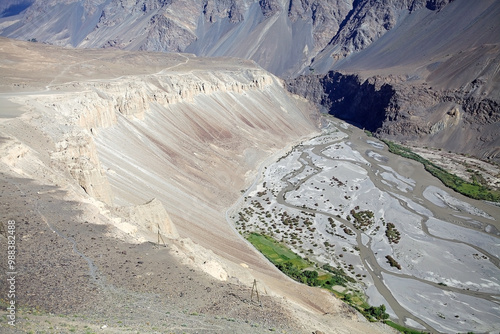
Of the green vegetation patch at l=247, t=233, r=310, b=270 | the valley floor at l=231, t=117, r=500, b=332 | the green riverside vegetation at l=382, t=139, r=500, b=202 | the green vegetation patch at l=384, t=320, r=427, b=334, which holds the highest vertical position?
the green riverside vegetation at l=382, t=139, r=500, b=202

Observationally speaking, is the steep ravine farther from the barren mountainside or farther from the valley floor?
the valley floor

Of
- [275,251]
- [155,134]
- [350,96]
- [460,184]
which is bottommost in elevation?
[275,251]

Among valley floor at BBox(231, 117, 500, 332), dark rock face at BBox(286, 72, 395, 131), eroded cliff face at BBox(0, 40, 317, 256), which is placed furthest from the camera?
dark rock face at BBox(286, 72, 395, 131)

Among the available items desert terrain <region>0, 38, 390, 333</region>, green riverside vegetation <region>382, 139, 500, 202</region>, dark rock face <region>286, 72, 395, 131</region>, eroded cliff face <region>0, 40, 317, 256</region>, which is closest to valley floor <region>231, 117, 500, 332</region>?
green riverside vegetation <region>382, 139, 500, 202</region>

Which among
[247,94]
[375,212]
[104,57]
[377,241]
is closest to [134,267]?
[377,241]

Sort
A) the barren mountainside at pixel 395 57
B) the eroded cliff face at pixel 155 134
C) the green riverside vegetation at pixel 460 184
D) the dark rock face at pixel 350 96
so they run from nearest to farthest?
1. the eroded cliff face at pixel 155 134
2. the green riverside vegetation at pixel 460 184
3. the barren mountainside at pixel 395 57
4. the dark rock face at pixel 350 96

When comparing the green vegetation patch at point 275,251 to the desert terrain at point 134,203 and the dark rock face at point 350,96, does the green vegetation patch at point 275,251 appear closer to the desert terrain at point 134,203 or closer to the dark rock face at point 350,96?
the desert terrain at point 134,203

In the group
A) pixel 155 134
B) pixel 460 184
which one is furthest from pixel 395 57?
pixel 155 134

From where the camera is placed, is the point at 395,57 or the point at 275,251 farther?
the point at 395,57

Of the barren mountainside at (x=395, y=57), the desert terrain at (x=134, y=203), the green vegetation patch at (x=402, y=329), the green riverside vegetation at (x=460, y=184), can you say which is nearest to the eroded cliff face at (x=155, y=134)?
the desert terrain at (x=134, y=203)

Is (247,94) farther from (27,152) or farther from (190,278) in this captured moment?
(190,278)

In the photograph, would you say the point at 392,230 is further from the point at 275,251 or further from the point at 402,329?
the point at 402,329
